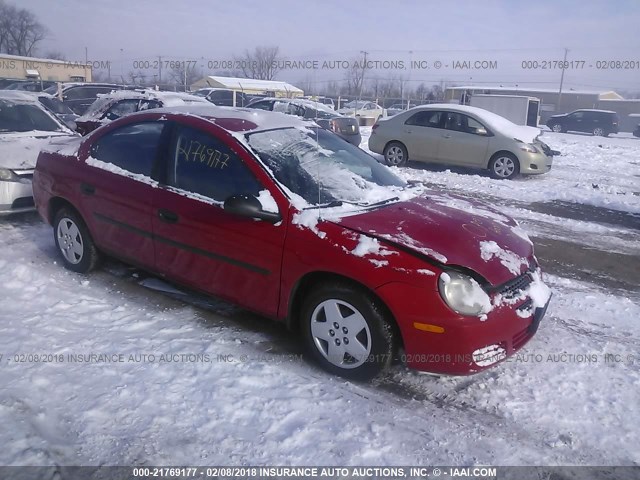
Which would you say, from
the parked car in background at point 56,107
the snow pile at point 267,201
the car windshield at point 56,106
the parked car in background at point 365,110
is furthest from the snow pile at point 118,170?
the parked car in background at point 365,110

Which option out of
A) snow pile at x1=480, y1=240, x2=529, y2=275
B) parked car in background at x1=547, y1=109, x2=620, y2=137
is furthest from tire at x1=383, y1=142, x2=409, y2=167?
parked car in background at x1=547, y1=109, x2=620, y2=137

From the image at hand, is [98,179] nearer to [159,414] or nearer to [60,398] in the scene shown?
[60,398]

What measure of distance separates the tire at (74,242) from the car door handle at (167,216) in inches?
43.6

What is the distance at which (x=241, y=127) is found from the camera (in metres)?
3.82

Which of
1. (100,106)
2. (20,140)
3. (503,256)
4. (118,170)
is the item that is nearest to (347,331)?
(503,256)

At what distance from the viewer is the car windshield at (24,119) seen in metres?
6.89

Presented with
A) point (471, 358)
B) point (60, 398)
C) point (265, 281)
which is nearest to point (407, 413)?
point (471, 358)

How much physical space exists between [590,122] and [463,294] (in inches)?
1370

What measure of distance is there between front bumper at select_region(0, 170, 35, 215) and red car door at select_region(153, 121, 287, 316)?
9.58ft

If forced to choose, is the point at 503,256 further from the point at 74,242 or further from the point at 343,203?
the point at 74,242

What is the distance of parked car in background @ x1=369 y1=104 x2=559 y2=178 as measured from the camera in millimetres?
10750

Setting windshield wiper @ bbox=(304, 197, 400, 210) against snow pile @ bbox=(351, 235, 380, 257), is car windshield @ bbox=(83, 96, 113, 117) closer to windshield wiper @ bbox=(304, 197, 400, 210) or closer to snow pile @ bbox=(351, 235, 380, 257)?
windshield wiper @ bbox=(304, 197, 400, 210)

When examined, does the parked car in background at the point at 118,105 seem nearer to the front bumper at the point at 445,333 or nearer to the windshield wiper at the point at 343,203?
the windshield wiper at the point at 343,203

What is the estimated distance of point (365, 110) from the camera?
2980 cm
